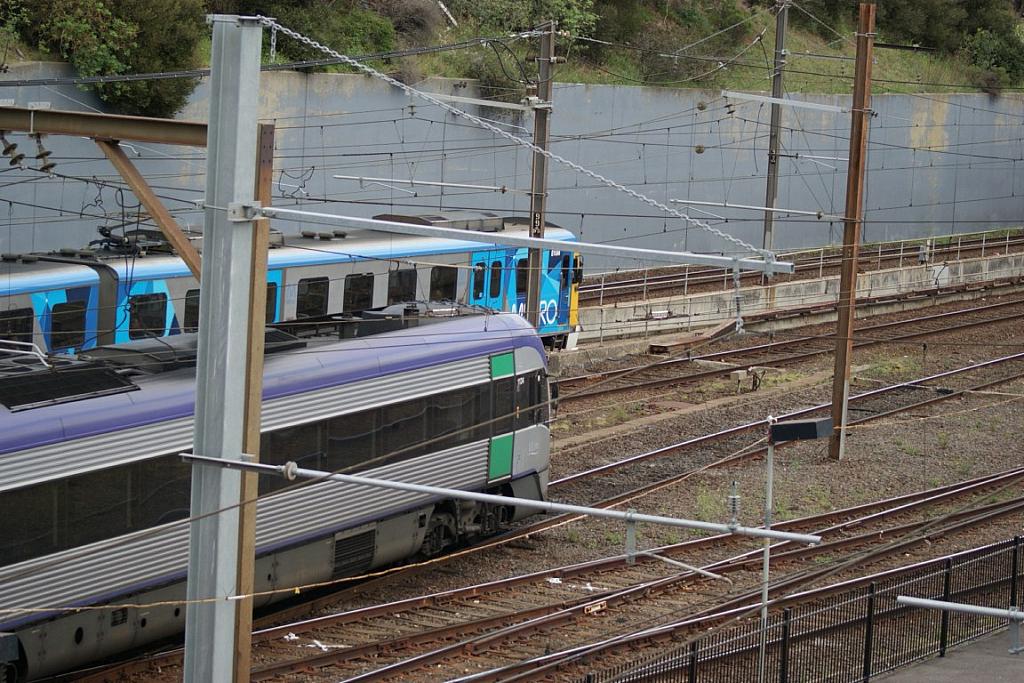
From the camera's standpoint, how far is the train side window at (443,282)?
1092 inches

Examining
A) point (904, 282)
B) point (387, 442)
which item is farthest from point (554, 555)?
point (904, 282)

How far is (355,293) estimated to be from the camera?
25.4 metres

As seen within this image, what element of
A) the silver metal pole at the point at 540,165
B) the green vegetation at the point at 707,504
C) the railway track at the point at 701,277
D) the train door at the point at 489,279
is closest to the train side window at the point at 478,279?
the train door at the point at 489,279

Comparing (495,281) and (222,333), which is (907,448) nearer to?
(495,281)

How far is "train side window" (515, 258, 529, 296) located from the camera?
29703mm

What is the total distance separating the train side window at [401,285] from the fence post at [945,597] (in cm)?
1397

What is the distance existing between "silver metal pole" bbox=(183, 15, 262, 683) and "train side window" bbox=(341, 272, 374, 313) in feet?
52.0

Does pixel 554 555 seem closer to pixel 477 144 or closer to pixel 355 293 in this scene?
pixel 355 293

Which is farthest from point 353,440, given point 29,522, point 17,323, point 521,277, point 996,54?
point 996,54

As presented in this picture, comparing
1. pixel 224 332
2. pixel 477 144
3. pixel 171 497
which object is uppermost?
pixel 477 144

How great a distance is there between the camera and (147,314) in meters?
21.7

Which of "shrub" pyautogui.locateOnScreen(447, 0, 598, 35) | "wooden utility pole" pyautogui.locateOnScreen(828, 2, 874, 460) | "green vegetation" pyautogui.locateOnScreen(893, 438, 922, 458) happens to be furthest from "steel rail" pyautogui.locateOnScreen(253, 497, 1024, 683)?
"shrub" pyautogui.locateOnScreen(447, 0, 598, 35)

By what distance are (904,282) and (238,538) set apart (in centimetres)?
3579

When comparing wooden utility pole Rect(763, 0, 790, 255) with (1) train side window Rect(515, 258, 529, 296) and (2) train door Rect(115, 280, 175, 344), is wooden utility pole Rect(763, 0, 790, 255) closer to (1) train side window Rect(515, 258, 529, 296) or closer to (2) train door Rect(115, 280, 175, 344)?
(1) train side window Rect(515, 258, 529, 296)
